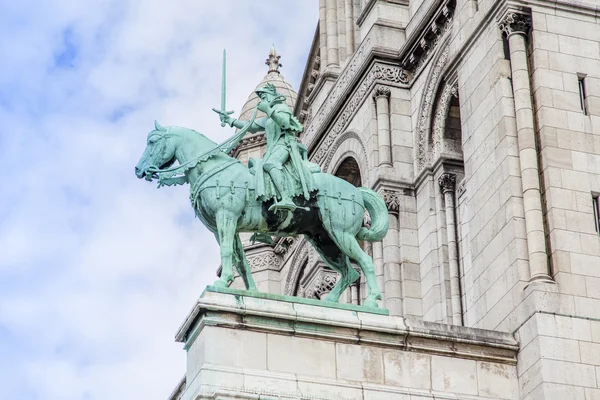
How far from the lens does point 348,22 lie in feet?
144

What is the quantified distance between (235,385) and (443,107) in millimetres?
11980

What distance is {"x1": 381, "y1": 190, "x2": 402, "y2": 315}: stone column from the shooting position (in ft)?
113

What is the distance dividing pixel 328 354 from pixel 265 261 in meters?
19.2

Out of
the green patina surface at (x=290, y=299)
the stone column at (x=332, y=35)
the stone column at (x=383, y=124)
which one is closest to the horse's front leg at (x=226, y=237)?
the green patina surface at (x=290, y=299)

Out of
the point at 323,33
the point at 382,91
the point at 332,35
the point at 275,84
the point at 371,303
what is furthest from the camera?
the point at 275,84

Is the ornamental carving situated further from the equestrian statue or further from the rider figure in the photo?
the equestrian statue

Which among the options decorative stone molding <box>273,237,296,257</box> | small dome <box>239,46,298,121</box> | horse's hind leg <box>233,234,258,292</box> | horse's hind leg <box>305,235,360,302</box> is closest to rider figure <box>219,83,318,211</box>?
Result: horse's hind leg <box>233,234,258,292</box>

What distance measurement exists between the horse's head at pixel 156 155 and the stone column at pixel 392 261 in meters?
7.87

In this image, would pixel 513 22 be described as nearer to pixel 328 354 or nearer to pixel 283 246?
pixel 328 354

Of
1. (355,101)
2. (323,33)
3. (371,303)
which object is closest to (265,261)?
(323,33)

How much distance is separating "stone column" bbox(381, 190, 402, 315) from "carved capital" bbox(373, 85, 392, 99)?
2894mm

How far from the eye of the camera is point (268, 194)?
28031 mm

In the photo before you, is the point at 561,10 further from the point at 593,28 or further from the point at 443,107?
the point at 443,107

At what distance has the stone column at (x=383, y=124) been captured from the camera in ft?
120
